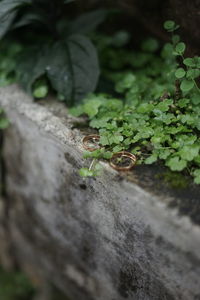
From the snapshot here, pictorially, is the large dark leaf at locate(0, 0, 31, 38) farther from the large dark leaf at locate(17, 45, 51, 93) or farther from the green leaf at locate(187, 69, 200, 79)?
the green leaf at locate(187, 69, 200, 79)

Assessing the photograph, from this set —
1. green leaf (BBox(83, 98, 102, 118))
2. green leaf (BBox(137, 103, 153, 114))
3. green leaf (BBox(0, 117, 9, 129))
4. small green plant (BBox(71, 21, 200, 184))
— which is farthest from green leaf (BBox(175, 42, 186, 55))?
green leaf (BBox(0, 117, 9, 129))

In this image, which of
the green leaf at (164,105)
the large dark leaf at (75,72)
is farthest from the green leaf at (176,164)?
the large dark leaf at (75,72)

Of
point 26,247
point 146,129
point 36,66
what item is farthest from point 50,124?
point 26,247

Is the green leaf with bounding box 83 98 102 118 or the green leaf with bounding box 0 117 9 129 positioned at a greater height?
the green leaf with bounding box 83 98 102 118

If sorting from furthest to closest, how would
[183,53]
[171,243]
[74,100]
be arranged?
[74,100], [183,53], [171,243]

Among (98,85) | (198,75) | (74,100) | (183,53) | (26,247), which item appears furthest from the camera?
(26,247)

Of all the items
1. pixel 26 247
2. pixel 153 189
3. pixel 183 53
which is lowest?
pixel 26 247

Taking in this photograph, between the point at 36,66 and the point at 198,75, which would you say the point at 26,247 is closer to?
the point at 36,66
